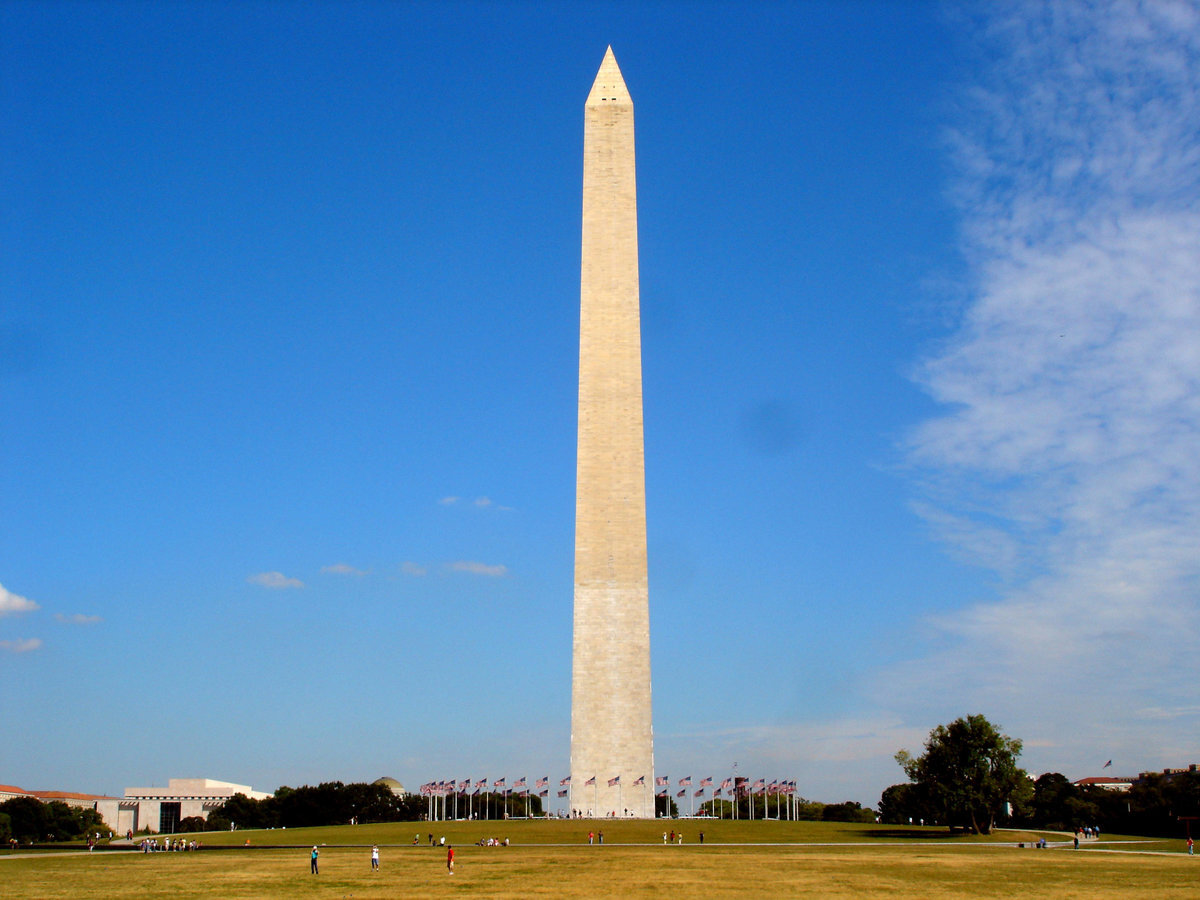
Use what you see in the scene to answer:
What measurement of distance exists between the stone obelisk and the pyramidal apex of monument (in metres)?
0.11

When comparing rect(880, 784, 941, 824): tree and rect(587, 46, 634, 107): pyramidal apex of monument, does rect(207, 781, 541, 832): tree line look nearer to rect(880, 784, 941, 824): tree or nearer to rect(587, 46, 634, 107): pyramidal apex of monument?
rect(880, 784, 941, 824): tree

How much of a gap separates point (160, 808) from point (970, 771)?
84863mm

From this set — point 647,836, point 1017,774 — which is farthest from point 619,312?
point 1017,774

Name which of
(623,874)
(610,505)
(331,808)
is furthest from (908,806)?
(623,874)

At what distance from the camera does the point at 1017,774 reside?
5022cm

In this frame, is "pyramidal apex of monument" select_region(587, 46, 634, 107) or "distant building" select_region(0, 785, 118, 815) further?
"distant building" select_region(0, 785, 118, 815)

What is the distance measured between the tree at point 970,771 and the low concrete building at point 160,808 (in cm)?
7551

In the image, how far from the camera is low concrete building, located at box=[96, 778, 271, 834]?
10294 cm

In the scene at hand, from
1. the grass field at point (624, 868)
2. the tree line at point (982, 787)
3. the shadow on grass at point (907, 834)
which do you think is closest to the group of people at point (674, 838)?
the grass field at point (624, 868)

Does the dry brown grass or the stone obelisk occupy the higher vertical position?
the stone obelisk

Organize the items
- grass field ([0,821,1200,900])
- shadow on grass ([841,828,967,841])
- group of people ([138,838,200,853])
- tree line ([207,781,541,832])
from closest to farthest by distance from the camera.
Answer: grass field ([0,821,1200,900]) → group of people ([138,838,200,853]) → shadow on grass ([841,828,967,841]) → tree line ([207,781,541,832])

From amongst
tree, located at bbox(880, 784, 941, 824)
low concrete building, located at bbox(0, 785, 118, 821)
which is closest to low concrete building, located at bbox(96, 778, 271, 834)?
low concrete building, located at bbox(0, 785, 118, 821)

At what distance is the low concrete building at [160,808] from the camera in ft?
338

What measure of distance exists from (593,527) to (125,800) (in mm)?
76903
